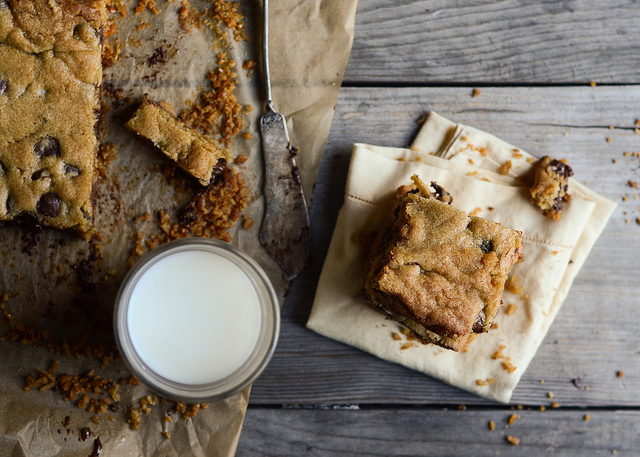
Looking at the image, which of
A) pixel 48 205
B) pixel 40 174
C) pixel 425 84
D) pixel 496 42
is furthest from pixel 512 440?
pixel 40 174

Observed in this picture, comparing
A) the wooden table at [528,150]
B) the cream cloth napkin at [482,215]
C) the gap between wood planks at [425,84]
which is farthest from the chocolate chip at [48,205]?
the gap between wood planks at [425,84]

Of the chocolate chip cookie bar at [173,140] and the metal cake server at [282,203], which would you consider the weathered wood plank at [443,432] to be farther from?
the chocolate chip cookie bar at [173,140]

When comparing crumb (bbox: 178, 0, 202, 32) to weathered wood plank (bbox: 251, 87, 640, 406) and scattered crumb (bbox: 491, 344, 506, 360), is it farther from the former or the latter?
scattered crumb (bbox: 491, 344, 506, 360)

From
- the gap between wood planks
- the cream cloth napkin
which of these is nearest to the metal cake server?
the cream cloth napkin

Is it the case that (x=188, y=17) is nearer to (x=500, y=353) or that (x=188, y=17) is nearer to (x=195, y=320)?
(x=195, y=320)

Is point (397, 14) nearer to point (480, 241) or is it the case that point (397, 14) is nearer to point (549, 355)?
point (480, 241)
